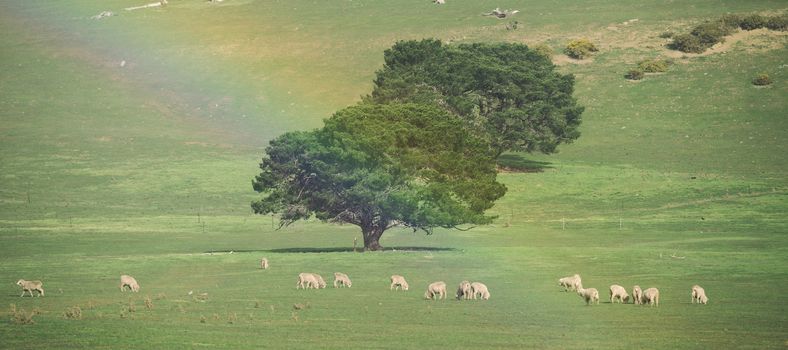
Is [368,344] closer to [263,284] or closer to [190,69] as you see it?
[263,284]

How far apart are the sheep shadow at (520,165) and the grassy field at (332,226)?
48 cm

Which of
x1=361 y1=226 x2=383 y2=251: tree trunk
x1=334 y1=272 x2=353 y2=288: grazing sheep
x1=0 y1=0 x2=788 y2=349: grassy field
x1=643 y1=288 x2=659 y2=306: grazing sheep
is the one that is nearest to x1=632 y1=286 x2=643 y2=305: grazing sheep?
x1=643 y1=288 x2=659 y2=306: grazing sheep

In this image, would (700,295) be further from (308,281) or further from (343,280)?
(308,281)

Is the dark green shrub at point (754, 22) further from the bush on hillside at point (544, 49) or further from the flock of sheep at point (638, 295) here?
the flock of sheep at point (638, 295)

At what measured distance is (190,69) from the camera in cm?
13650

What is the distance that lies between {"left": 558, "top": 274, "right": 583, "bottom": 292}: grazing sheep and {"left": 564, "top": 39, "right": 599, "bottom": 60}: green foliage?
287 feet

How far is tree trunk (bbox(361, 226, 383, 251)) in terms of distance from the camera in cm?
6425

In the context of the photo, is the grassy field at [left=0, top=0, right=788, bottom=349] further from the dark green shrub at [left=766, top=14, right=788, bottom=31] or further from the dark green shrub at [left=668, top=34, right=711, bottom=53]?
the dark green shrub at [left=766, top=14, right=788, bottom=31]

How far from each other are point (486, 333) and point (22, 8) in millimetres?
139278

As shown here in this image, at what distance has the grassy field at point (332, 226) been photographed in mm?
38562

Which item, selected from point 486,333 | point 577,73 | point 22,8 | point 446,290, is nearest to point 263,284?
point 446,290

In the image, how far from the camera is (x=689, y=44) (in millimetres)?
131750

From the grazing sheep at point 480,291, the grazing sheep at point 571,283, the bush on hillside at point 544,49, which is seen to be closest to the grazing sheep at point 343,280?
the grazing sheep at point 480,291

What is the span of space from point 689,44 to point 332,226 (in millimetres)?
62599
